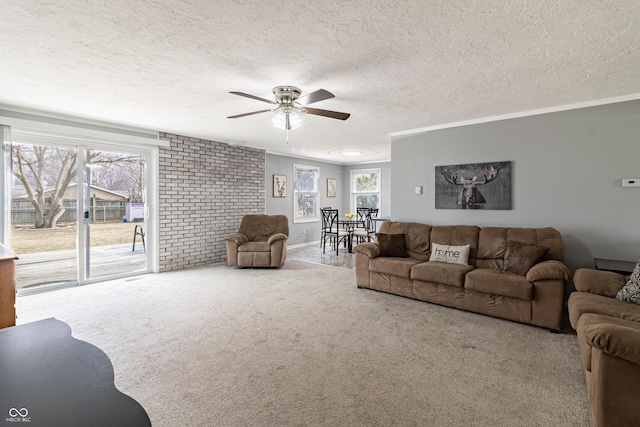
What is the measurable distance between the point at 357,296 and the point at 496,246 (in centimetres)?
182

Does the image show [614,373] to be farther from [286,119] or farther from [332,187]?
[332,187]

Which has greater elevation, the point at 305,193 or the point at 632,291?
the point at 305,193

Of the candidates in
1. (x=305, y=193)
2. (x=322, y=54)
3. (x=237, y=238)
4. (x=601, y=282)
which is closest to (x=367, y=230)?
(x=305, y=193)

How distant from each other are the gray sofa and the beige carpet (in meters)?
0.16

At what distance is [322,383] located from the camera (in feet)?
6.66

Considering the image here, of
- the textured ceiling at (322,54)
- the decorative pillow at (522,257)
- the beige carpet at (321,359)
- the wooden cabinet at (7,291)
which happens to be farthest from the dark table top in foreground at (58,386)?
the decorative pillow at (522,257)

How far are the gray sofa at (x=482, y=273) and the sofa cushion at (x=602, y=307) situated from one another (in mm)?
444

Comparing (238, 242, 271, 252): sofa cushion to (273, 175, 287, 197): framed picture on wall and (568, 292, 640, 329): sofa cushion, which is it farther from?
(568, 292, 640, 329): sofa cushion

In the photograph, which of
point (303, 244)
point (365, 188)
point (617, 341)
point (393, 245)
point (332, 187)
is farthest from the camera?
point (365, 188)

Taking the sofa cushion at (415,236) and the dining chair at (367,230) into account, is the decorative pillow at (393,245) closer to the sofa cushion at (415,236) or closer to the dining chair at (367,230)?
the sofa cushion at (415,236)

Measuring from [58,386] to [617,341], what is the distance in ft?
7.18

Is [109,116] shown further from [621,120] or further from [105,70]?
[621,120]

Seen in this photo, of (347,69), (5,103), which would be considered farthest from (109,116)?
(347,69)

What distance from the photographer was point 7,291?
2275 mm
